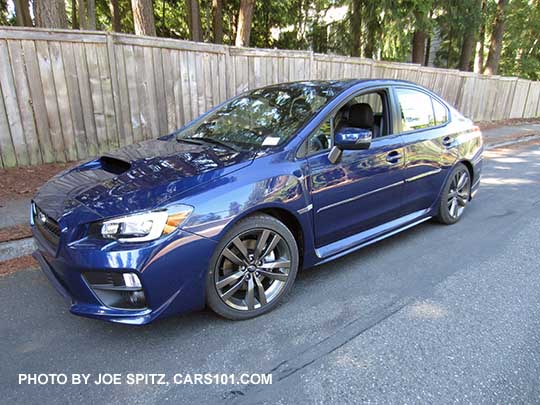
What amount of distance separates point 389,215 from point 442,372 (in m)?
1.70

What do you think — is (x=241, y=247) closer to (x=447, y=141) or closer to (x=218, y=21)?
(x=447, y=141)

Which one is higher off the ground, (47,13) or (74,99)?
(47,13)

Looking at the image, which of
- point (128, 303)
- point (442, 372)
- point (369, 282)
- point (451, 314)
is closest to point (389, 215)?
point (369, 282)

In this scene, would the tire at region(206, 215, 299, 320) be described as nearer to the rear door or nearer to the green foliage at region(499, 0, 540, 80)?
the rear door

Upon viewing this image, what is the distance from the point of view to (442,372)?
2.17 m

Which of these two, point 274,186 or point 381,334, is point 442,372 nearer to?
point 381,334

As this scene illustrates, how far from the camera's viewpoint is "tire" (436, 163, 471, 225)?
14.1 feet

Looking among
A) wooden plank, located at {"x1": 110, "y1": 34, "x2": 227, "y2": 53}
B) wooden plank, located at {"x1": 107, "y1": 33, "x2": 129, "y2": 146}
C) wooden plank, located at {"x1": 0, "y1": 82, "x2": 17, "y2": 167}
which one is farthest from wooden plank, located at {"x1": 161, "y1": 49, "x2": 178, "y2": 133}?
wooden plank, located at {"x1": 0, "y1": 82, "x2": 17, "y2": 167}

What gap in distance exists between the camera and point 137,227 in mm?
2186

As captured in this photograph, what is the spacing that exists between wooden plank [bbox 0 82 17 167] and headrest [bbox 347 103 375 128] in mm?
4826

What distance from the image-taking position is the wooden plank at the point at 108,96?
18.9 ft

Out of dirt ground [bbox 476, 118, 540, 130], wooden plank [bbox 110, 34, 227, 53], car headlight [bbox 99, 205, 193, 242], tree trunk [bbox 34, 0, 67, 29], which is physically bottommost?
dirt ground [bbox 476, 118, 540, 130]

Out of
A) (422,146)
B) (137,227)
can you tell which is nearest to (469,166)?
(422,146)

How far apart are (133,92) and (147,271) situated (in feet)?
16.0
